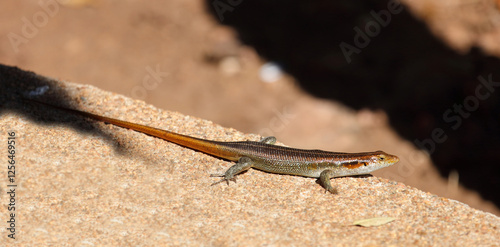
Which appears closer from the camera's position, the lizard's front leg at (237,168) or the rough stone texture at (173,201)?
the rough stone texture at (173,201)

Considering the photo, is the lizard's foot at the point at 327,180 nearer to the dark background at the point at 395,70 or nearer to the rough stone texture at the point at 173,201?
the rough stone texture at the point at 173,201

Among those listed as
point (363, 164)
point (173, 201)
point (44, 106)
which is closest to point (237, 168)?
point (173, 201)

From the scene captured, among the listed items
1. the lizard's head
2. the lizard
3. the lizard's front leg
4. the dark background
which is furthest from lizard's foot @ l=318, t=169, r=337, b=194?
the dark background

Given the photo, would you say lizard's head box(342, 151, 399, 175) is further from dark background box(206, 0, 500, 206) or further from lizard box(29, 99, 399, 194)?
dark background box(206, 0, 500, 206)

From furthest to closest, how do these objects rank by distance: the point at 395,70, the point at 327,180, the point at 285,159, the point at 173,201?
the point at 395,70, the point at 285,159, the point at 327,180, the point at 173,201

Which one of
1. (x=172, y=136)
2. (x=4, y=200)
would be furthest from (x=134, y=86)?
(x=4, y=200)

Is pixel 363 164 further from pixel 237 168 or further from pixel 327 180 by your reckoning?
pixel 237 168

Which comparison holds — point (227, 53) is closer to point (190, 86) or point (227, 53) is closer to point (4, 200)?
point (190, 86)

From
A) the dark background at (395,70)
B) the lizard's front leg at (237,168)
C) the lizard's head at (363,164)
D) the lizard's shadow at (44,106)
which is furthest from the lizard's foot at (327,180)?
the dark background at (395,70)
